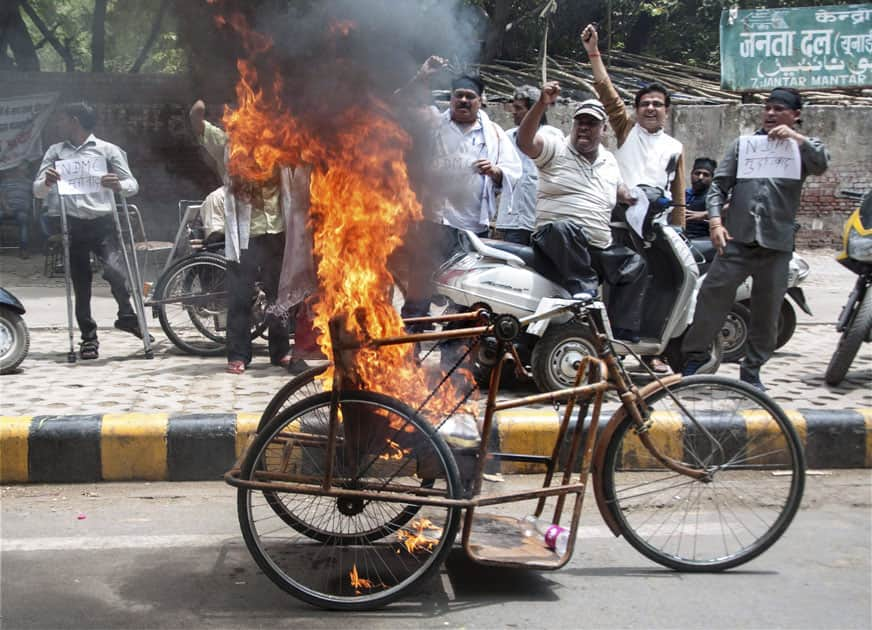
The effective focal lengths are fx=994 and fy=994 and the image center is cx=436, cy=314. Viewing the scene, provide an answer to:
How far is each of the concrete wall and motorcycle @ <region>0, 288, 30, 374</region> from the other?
5926mm

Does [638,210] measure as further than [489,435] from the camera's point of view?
Yes

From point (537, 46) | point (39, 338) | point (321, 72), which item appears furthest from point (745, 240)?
point (537, 46)

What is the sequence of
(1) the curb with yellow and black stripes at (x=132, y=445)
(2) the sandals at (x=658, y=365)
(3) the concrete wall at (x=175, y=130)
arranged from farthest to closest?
(3) the concrete wall at (x=175, y=130) → (2) the sandals at (x=658, y=365) → (1) the curb with yellow and black stripes at (x=132, y=445)

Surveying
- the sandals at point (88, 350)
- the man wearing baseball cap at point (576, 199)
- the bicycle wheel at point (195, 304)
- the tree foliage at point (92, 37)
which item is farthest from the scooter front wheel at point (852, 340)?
the tree foliage at point (92, 37)

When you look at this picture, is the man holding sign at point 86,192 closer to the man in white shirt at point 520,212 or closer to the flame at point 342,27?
the man in white shirt at point 520,212

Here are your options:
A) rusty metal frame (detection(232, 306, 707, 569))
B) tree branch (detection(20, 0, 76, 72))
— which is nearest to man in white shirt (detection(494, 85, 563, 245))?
rusty metal frame (detection(232, 306, 707, 569))

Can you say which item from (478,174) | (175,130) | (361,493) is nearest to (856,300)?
(478,174)

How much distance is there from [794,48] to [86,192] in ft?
31.8

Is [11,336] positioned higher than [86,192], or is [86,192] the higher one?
[86,192]

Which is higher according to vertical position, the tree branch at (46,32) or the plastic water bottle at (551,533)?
the tree branch at (46,32)

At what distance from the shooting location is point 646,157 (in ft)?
20.8

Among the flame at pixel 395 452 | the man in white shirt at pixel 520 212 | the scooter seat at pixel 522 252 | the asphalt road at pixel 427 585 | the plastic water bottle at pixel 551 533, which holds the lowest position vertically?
the asphalt road at pixel 427 585

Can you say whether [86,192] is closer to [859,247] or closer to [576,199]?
[576,199]

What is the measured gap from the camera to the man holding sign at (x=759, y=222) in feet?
19.0
